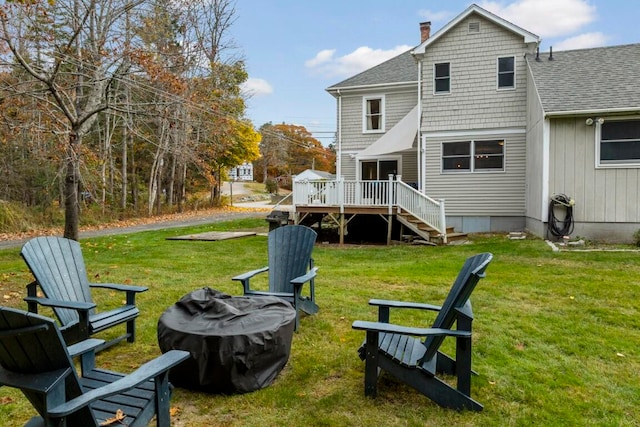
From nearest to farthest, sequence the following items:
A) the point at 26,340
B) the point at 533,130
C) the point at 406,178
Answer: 1. the point at 26,340
2. the point at 533,130
3. the point at 406,178

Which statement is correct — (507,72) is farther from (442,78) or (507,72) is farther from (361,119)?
(361,119)

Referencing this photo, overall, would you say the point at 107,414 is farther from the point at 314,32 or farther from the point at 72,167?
the point at 314,32

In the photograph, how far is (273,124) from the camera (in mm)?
63688

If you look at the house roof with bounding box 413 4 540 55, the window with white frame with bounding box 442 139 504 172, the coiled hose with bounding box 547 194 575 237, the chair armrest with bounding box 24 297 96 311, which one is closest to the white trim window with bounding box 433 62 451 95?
the house roof with bounding box 413 4 540 55

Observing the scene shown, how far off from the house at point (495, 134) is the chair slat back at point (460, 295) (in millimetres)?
8844

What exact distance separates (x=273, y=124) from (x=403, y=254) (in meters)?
55.7

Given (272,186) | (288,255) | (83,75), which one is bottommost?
(288,255)

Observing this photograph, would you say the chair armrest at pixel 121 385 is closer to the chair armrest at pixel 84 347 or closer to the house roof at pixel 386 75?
the chair armrest at pixel 84 347

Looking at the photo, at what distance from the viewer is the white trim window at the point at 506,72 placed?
13523mm

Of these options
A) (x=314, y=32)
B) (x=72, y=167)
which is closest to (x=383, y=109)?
(x=314, y=32)

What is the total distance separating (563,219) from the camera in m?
11.1

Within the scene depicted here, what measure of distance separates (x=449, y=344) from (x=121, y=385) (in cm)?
304

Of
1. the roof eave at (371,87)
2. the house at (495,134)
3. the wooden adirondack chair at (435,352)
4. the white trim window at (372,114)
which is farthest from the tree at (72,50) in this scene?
the white trim window at (372,114)

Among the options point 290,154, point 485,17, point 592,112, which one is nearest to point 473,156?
point 592,112
